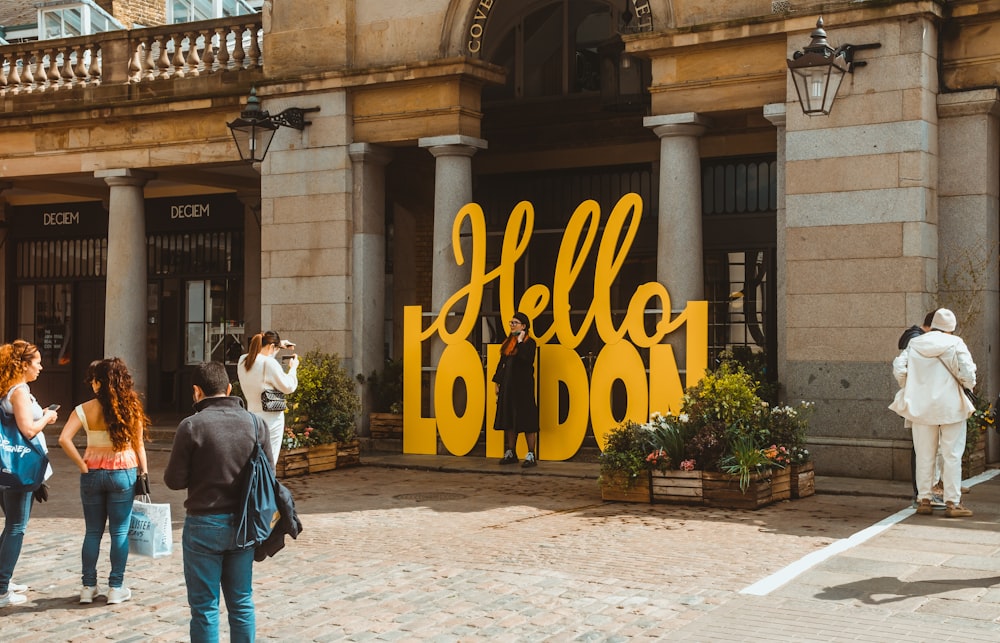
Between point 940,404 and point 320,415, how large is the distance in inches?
292

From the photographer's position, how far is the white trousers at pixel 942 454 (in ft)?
37.2

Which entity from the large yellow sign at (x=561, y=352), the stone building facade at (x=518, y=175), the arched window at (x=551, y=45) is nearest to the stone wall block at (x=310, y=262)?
the stone building facade at (x=518, y=175)

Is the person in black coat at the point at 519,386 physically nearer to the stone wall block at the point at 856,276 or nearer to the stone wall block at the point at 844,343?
the stone wall block at the point at 844,343

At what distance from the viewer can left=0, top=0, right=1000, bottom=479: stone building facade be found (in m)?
13.7

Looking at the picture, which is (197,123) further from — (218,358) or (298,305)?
(218,358)

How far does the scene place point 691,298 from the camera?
49.4 feet

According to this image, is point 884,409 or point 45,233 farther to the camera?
point 45,233

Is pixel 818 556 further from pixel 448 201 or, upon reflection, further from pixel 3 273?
pixel 3 273

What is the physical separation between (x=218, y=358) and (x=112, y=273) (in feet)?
13.6

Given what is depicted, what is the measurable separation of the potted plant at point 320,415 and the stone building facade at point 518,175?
1.40 meters

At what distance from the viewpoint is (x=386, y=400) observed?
17578 mm

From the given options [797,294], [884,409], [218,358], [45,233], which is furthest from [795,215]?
[45,233]

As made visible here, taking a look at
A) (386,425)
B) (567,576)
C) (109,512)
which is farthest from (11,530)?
(386,425)

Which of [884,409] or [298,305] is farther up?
[298,305]
